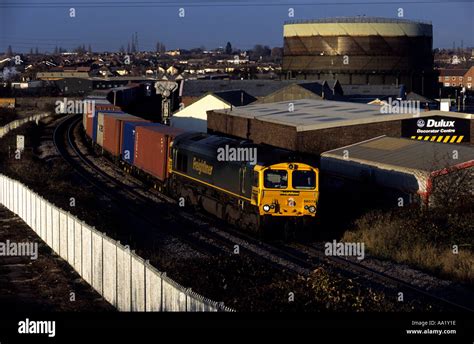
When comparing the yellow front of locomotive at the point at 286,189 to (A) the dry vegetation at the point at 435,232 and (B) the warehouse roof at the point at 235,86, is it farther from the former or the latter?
(B) the warehouse roof at the point at 235,86

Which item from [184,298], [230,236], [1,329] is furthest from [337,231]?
[1,329]

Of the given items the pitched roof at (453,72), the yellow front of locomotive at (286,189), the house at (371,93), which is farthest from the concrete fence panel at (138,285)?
the pitched roof at (453,72)

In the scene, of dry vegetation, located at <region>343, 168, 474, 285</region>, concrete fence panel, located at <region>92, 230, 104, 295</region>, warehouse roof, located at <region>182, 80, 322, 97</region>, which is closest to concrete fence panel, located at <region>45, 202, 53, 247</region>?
concrete fence panel, located at <region>92, 230, 104, 295</region>

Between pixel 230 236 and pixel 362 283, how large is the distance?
632 centimetres

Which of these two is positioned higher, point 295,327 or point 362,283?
point 295,327

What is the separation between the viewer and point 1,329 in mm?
11922

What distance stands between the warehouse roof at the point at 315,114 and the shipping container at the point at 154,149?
6987 mm

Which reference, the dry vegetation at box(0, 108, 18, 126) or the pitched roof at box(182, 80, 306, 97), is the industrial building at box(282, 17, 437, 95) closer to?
the pitched roof at box(182, 80, 306, 97)

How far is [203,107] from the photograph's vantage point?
6044cm

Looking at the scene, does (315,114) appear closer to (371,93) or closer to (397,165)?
(397,165)

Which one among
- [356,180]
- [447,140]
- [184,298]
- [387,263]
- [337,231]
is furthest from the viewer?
[447,140]

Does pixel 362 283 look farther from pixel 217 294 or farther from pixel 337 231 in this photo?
pixel 337 231

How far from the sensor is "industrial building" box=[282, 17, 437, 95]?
282 feet

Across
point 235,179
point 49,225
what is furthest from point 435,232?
point 49,225
